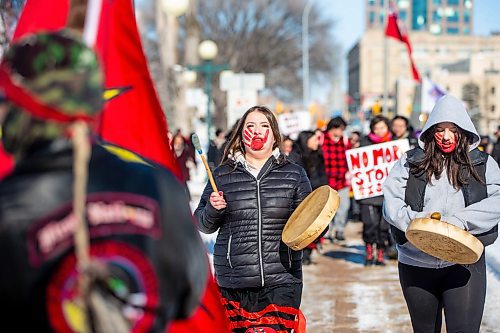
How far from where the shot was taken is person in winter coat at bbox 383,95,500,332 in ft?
15.8

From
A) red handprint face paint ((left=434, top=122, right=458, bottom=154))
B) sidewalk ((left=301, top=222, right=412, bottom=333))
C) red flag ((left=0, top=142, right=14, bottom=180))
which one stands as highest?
red flag ((left=0, top=142, right=14, bottom=180))

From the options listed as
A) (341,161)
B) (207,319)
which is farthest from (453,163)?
(341,161)

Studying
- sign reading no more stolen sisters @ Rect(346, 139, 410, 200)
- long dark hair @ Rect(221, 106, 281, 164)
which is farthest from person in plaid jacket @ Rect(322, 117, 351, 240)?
long dark hair @ Rect(221, 106, 281, 164)

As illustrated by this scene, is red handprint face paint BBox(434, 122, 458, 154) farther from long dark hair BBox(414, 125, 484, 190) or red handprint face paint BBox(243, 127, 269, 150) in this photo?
red handprint face paint BBox(243, 127, 269, 150)

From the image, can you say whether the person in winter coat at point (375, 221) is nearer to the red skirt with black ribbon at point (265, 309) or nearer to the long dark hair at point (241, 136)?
the long dark hair at point (241, 136)

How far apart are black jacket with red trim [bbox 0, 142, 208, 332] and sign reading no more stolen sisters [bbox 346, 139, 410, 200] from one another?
878 cm

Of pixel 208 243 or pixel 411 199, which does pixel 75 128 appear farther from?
pixel 208 243

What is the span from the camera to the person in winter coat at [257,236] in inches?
187

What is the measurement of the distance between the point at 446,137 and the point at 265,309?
1.28 metres

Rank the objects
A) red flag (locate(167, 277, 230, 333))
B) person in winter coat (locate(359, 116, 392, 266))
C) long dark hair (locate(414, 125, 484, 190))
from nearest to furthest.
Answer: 1. red flag (locate(167, 277, 230, 333))
2. long dark hair (locate(414, 125, 484, 190))
3. person in winter coat (locate(359, 116, 392, 266))

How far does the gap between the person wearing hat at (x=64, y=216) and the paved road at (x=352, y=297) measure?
5.78 m

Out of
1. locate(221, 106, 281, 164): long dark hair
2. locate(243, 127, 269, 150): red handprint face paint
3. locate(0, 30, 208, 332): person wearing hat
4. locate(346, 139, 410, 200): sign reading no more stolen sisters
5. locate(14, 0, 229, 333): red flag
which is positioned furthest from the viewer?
locate(346, 139, 410, 200): sign reading no more stolen sisters

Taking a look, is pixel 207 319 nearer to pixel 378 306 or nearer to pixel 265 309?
pixel 265 309

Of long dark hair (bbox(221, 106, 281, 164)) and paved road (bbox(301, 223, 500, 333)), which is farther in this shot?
paved road (bbox(301, 223, 500, 333))
